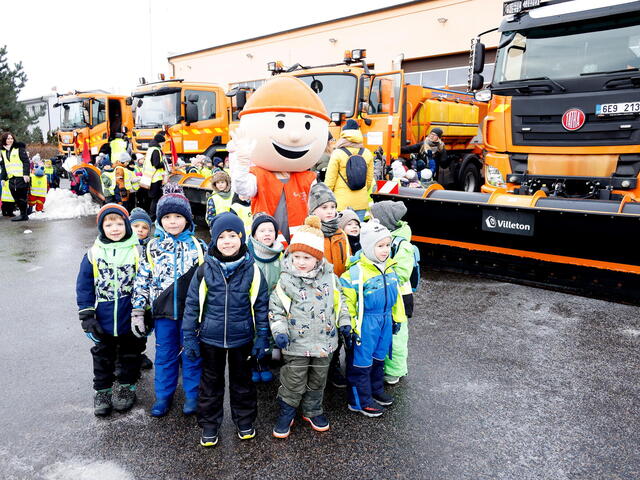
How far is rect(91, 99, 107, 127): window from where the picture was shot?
16.6 metres

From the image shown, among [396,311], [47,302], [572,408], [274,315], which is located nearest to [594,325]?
[572,408]

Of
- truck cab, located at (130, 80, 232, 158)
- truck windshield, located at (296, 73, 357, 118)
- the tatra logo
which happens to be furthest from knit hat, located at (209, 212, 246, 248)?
truck cab, located at (130, 80, 232, 158)

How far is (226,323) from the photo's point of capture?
2834mm

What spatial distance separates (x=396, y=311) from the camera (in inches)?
132

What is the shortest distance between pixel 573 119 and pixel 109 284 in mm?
5200

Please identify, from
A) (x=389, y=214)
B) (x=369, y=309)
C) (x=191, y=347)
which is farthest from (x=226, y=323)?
(x=389, y=214)

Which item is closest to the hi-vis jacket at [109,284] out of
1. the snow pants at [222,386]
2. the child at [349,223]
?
the snow pants at [222,386]

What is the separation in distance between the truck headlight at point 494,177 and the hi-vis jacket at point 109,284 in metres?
4.84

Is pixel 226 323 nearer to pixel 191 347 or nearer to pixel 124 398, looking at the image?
pixel 191 347

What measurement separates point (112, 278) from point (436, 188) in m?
4.22

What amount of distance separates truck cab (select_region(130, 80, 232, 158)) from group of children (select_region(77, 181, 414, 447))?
991 cm

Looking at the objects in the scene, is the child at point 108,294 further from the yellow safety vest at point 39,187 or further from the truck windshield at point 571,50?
the yellow safety vest at point 39,187

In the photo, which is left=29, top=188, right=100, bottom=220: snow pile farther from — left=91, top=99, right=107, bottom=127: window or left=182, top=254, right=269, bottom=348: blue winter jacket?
left=182, top=254, right=269, bottom=348: blue winter jacket

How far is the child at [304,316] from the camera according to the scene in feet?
9.53
